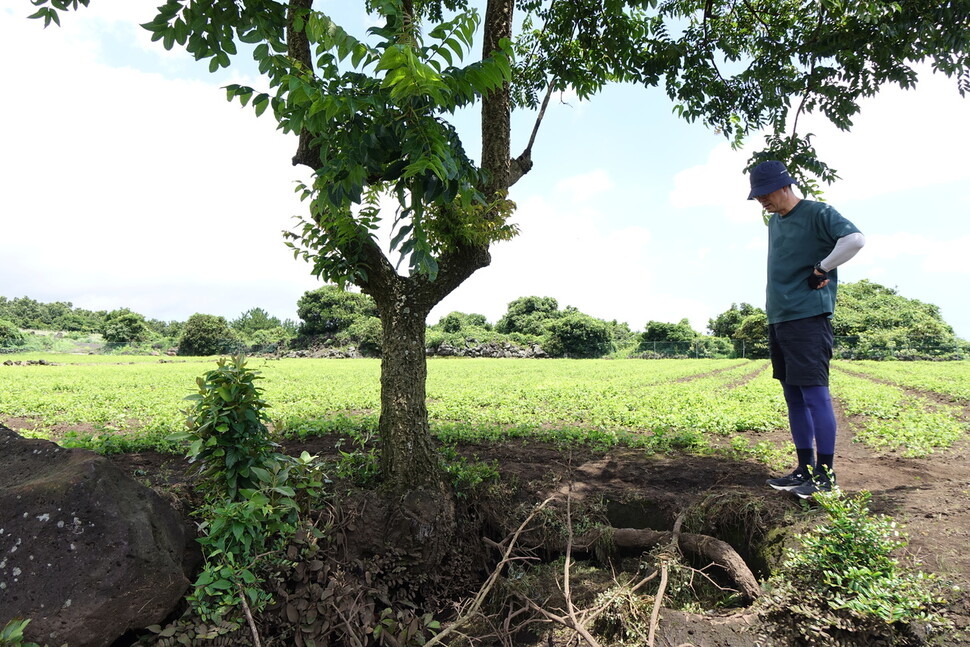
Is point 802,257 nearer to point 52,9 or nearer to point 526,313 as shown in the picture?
point 52,9

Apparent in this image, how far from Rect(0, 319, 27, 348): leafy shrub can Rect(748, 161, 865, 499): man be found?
51.2 m

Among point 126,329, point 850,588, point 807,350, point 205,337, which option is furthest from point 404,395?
point 126,329

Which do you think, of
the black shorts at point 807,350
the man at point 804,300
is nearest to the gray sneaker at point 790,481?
the man at point 804,300

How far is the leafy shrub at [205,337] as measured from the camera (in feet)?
147

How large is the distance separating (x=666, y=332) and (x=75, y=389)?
4417 centimetres

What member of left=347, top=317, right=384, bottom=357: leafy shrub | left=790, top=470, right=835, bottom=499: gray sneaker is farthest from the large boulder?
left=347, top=317, right=384, bottom=357: leafy shrub

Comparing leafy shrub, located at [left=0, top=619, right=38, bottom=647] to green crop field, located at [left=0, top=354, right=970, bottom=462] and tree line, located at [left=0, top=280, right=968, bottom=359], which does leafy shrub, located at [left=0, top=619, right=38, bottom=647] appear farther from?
tree line, located at [left=0, top=280, right=968, bottom=359]

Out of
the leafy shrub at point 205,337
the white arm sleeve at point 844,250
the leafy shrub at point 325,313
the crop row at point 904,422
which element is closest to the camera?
the white arm sleeve at point 844,250

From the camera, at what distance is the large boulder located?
2396 mm

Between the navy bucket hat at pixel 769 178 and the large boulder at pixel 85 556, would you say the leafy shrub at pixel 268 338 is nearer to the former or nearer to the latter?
the large boulder at pixel 85 556

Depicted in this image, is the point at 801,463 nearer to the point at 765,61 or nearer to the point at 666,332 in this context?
the point at 765,61

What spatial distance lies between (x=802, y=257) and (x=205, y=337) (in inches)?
1907

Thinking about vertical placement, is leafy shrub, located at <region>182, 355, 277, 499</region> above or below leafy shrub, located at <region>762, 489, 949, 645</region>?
above

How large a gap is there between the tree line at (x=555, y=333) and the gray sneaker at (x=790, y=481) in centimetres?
3292
